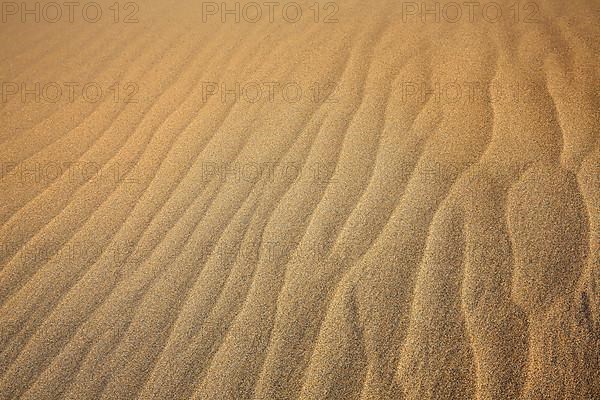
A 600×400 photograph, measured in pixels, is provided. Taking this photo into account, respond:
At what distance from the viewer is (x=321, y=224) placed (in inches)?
71.7

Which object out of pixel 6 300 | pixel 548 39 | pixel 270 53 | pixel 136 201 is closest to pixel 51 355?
pixel 6 300

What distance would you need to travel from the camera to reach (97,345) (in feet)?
5.01

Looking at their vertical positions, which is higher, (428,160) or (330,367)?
(428,160)

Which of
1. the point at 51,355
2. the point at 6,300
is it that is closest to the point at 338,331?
the point at 51,355

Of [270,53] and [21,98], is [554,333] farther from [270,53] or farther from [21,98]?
[21,98]

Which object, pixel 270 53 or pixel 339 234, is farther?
pixel 270 53

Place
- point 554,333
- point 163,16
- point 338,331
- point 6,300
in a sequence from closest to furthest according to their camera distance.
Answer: point 554,333, point 338,331, point 6,300, point 163,16

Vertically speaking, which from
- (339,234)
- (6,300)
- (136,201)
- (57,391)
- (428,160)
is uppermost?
(428,160)

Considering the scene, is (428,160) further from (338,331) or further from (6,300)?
(6,300)

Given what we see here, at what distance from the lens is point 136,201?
204 cm

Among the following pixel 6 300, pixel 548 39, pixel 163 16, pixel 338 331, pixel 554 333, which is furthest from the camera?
pixel 163 16

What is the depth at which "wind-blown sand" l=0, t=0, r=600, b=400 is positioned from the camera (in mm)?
1418

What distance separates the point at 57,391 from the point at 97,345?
6.7 inches

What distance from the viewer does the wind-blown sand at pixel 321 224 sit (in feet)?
4.65
